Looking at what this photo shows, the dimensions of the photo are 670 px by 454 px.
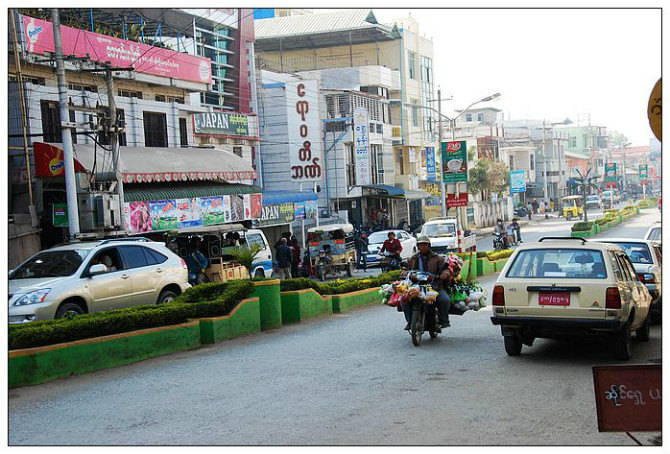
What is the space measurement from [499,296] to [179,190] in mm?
20634

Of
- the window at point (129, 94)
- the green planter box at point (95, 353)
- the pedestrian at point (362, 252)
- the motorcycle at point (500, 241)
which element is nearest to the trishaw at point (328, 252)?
the pedestrian at point (362, 252)

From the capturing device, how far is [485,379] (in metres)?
10.1

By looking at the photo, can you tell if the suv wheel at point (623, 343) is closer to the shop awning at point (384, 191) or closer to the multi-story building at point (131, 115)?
the multi-story building at point (131, 115)

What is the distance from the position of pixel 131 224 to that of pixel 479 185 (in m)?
49.6

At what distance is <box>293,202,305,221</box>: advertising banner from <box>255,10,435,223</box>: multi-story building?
1667 centimetres

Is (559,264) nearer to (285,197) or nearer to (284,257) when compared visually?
(284,257)

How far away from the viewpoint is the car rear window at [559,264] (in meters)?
11.0

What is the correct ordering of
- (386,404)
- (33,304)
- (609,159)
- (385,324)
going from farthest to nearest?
(609,159), (385,324), (33,304), (386,404)

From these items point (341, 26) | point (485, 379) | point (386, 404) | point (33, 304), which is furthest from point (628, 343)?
point (341, 26)

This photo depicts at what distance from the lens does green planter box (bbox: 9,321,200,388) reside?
10.5m

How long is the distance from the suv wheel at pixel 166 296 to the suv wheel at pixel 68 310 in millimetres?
2238

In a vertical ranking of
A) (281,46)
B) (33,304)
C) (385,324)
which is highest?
(281,46)

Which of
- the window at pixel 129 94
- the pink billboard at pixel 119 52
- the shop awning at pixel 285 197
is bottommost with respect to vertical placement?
the shop awning at pixel 285 197

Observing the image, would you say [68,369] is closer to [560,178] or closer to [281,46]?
[281,46]
